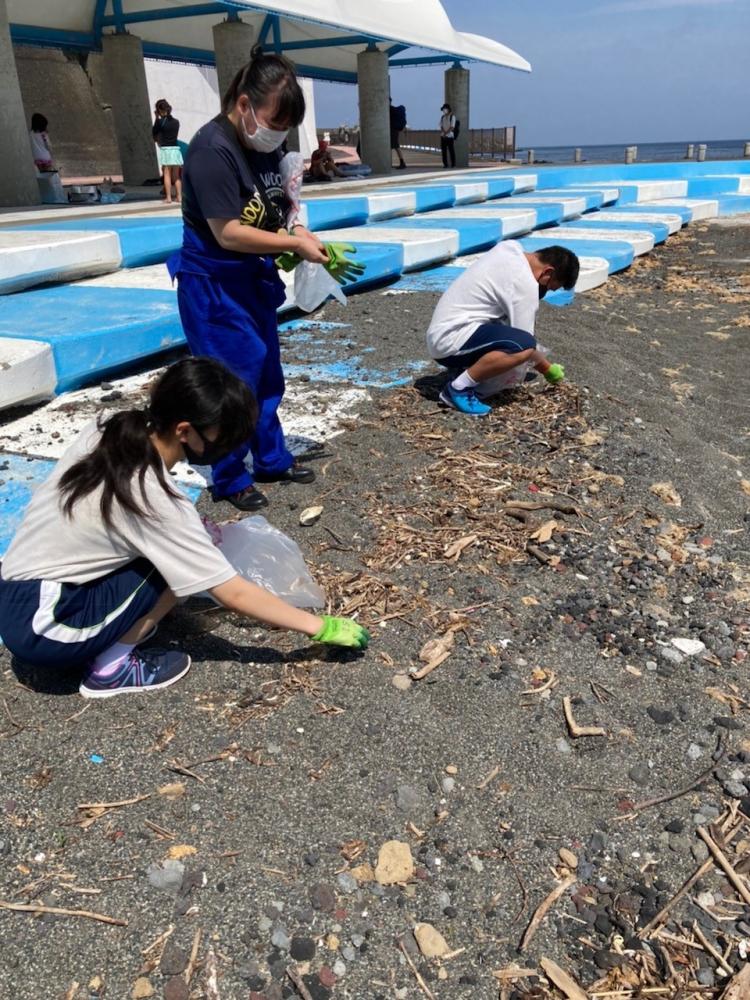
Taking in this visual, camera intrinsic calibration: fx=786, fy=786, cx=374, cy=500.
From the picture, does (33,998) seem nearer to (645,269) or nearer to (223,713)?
(223,713)

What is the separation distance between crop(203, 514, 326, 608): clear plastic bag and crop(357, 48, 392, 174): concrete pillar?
17892 mm

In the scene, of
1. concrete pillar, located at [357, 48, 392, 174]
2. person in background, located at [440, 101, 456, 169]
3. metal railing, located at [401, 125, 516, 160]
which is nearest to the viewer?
concrete pillar, located at [357, 48, 392, 174]

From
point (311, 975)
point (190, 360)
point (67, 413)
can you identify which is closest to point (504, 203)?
point (67, 413)

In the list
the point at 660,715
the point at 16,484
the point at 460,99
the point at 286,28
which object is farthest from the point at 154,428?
the point at 460,99

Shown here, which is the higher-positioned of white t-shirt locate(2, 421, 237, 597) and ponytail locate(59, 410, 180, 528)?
ponytail locate(59, 410, 180, 528)

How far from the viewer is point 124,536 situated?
2.01 m

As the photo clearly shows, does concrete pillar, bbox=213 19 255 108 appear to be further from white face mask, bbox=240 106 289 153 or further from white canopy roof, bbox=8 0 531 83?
white face mask, bbox=240 106 289 153

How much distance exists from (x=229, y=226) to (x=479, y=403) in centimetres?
190

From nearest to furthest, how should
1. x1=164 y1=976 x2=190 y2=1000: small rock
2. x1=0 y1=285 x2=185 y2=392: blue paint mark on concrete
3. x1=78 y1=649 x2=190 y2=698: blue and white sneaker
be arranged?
x1=164 y1=976 x2=190 y2=1000: small rock → x1=78 y1=649 x2=190 y2=698: blue and white sneaker → x1=0 y1=285 x2=185 y2=392: blue paint mark on concrete

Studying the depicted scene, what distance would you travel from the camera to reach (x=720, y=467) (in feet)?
12.8

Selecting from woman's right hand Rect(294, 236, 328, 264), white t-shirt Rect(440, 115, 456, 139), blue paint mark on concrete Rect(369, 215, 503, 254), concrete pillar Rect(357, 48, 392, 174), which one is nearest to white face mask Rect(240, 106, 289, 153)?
woman's right hand Rect(294, 236, 328, 264)

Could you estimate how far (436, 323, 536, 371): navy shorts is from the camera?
4.15 metres

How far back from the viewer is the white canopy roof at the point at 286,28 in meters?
13.7

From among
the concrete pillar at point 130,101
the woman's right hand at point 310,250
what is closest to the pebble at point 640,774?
the woman's right hand at point 310,250
